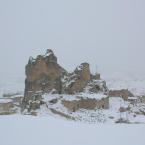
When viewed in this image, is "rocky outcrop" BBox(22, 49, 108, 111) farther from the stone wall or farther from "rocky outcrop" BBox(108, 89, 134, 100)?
"rocky outcrop" BBox(108, 89, 134, 100)

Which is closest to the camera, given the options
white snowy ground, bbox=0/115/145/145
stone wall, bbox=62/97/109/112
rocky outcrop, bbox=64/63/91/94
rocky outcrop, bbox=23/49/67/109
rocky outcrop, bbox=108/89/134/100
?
white snowy ground, bbox=0/115/145/145

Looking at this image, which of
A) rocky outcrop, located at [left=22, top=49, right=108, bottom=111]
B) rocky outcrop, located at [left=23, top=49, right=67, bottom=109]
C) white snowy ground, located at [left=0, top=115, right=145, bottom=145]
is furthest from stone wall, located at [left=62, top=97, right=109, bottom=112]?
white snowy ground, located at [left=0, top=115, right=145, bottom=145]

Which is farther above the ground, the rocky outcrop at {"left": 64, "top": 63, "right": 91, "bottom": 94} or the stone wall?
the rocky outcrop at {"left": 64, "top": 63, "right": 91, "bottom": 94}

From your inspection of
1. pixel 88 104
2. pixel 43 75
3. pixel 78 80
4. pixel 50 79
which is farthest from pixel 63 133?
pixel 78 80

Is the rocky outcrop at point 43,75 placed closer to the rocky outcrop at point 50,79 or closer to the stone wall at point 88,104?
the rocky outcrop at point 50,79

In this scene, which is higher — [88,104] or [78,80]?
[78,80]

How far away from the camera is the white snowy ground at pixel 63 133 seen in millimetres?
5668

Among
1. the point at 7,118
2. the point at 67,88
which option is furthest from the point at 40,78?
the point at 7,118

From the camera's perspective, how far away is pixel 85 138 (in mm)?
5797

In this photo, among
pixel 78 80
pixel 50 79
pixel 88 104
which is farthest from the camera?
pixel 78 80

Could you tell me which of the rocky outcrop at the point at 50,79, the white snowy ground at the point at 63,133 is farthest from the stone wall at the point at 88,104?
the white snowy ground at the point at 63,133

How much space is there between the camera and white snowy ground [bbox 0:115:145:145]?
567cm

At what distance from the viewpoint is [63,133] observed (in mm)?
6035

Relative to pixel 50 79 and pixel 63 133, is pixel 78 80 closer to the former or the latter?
pixel 50 79
